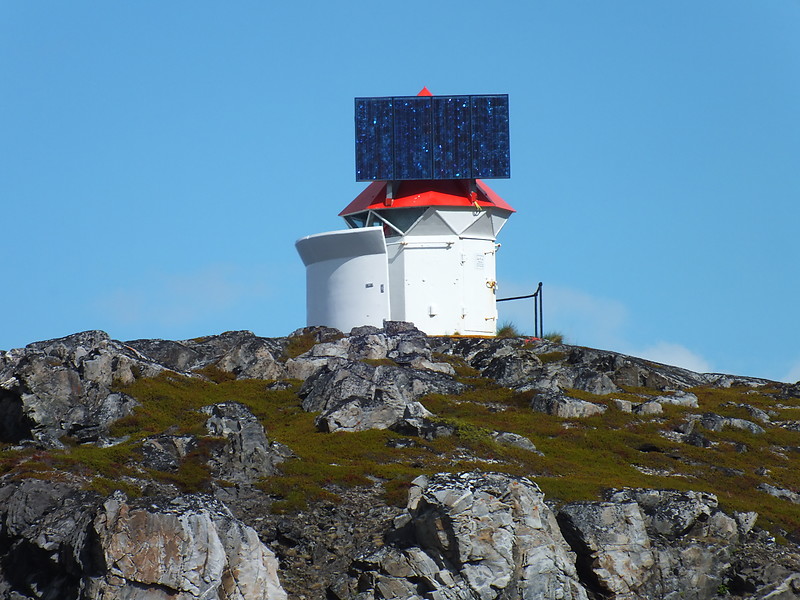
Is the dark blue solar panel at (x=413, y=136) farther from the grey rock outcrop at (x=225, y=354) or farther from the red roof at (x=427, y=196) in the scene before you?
the grey rock outcrop at (x=225, y=354)

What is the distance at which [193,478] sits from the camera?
48.9 metres

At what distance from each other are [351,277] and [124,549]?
4406 cm

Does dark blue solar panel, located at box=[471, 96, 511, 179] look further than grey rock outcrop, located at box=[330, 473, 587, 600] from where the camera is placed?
Yes

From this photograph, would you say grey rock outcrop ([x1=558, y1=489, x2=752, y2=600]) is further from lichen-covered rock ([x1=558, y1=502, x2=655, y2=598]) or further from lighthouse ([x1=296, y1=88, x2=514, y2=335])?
lighthouse ([x1=296, y1=88, x2=514, y2=335])

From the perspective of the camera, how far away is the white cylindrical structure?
8088 cm

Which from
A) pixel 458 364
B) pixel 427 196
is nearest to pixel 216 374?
pixel 458 364

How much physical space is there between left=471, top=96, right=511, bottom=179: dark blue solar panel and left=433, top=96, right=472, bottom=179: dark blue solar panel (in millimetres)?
450

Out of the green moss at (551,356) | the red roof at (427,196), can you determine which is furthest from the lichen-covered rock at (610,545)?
the red roof at (427,196)

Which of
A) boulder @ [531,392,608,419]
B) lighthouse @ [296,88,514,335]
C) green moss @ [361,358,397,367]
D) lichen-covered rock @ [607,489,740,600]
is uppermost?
lighthouse @ [296,88,514,335]

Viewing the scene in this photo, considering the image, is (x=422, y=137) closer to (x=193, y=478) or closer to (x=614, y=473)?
(x=614, y=473)

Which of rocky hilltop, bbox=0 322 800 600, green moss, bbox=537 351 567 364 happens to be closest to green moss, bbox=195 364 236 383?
rocky hilltop, bbox=0 322 800 600

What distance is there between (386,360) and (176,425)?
704 inches

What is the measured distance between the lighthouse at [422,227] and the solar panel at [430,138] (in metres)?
0.06

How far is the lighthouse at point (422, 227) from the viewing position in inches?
3187
